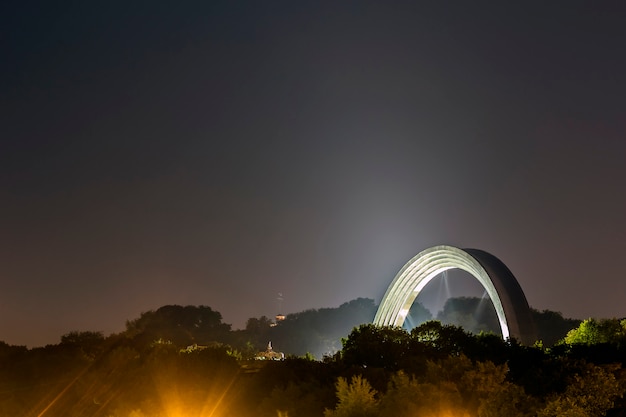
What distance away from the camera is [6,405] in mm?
29000

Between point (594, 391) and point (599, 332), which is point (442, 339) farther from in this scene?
point (594, 391)

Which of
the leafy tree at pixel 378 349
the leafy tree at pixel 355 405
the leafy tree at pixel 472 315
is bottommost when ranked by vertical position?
the leafy tree at pixel 355 405

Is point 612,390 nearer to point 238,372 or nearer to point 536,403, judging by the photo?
point 536,403

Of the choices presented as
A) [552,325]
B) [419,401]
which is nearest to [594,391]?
[419,401]

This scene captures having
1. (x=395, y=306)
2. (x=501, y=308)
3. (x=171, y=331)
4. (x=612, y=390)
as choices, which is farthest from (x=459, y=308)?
(x=612, y=390)

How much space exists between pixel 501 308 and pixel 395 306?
1221 centimetres

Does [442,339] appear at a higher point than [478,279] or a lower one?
lower

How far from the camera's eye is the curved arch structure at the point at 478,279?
1288 inches

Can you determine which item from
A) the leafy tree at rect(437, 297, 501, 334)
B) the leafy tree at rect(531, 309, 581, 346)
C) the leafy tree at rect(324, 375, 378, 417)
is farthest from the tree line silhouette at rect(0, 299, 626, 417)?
the leafy tree at rect(437, 297, 501, 334)

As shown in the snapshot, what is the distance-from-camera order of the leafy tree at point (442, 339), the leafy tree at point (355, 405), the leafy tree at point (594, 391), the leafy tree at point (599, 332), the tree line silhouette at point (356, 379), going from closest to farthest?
the leafy tree at point (355, 405), the tree line silhouette at point (356, 379), the leafy tree at point (594, 391), the leafy tree at point (599, 332), the leafy tree at point (442, 339)

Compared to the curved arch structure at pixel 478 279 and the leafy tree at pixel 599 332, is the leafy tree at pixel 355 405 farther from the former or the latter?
the curved arch structure at pixel 478 279

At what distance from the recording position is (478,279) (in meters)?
36.5

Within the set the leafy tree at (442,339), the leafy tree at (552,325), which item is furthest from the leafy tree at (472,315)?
the leafy tree at (442,339)

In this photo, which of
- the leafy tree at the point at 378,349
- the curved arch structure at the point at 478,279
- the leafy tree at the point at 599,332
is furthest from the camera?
the curved arch structure at the point at 478,279
